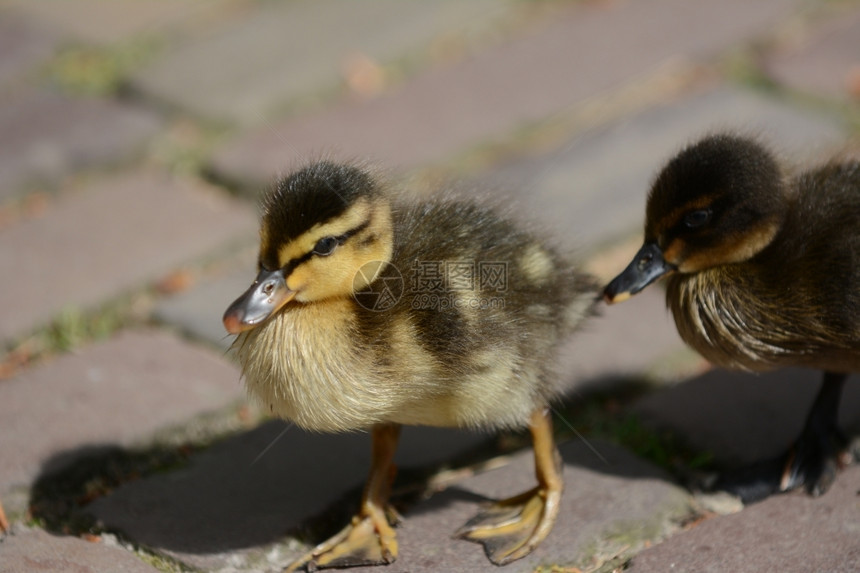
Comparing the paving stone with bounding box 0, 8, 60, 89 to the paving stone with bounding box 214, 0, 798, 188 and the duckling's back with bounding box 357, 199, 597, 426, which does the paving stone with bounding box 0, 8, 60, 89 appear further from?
the duckling's back with bounding box 357, 199, 597, 426

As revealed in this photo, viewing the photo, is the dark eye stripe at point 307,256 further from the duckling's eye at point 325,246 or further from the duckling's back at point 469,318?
the duckling's back at point 469,318

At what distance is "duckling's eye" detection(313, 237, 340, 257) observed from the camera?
7.30 feet

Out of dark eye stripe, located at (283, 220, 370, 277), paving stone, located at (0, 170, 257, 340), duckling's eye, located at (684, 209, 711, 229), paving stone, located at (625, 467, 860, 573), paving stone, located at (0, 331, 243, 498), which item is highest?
dark eye stripe, located at (283, 220, 370, 277)

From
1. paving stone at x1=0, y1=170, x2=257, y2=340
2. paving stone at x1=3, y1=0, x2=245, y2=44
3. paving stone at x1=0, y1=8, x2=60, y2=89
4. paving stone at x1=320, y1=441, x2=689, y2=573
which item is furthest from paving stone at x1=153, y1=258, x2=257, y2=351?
paving stone at x1=3, y1=0, x2=245, y2=44

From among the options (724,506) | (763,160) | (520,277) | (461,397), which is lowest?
(724,506)

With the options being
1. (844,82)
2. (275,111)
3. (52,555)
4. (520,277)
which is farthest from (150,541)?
(844,82)

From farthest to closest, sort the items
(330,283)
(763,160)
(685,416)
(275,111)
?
1. (275,111)
2. (685,416)
3. (763,160)
4. (330,283)

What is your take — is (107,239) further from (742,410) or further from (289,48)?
(742,410)

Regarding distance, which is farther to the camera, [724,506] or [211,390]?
[211,390]

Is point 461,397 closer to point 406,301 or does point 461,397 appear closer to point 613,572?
point 406,301

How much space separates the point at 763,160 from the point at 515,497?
94 centimetres

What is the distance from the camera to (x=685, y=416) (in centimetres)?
284

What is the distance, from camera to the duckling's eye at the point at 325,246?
2225 mm

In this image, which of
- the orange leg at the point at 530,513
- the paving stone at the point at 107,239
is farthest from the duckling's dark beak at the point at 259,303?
the paving stone at the point at 107,239
